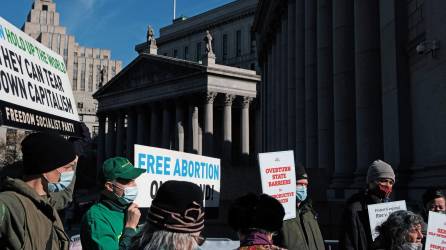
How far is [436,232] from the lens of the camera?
5.54m

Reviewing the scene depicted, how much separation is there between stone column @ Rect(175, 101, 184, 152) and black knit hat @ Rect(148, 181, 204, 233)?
193ft

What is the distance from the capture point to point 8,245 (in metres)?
3.04

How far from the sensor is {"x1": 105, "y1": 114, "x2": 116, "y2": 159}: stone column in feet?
245

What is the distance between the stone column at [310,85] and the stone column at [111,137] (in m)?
54.5

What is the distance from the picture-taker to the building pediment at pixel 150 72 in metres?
59.8

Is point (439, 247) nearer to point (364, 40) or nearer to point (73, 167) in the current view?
point (73, 167)

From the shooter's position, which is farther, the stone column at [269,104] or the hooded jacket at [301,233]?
the stone column at [269,104]

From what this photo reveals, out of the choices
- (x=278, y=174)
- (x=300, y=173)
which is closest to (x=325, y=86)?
(x=300, y=173)

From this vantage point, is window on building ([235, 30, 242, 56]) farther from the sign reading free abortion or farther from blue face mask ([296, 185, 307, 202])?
blue face mask ([296, 185, 307, 202])

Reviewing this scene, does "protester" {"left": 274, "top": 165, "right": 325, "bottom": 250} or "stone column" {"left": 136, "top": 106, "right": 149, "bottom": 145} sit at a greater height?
"stone column" {"left": 136, "top": 106, "right": 149, "bottom": 145}

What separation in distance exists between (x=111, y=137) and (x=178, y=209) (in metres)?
73.7

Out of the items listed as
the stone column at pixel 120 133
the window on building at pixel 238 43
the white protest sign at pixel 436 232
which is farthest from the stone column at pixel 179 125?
the white protest sign at pixel 436 232

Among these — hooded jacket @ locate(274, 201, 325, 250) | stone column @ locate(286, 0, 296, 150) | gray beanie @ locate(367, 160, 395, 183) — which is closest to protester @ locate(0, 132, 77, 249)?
hooded jacket @ locate(274, 201, 325, 250)

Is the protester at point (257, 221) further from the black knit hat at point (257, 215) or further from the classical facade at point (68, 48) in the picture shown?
the classical facade at point (68, 48)
